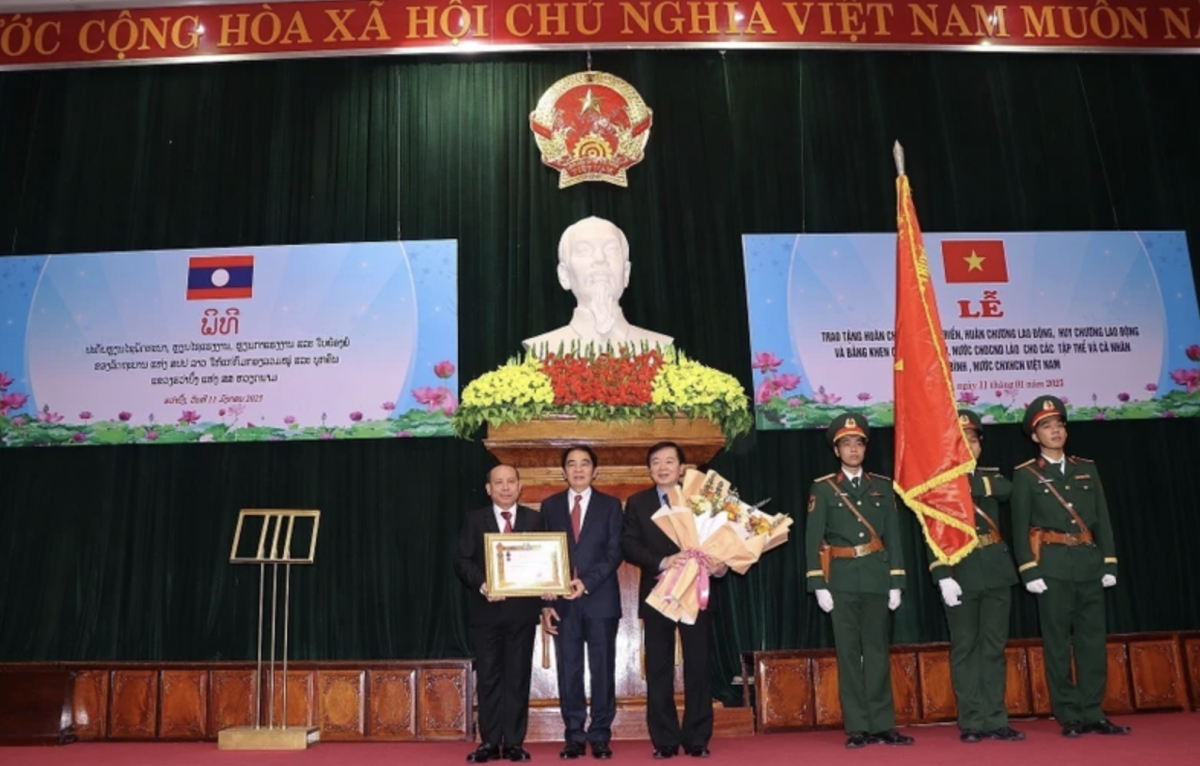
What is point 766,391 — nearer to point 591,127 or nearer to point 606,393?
point 606,393

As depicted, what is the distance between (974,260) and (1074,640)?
2.61 metres

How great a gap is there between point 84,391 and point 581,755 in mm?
Result: 3903

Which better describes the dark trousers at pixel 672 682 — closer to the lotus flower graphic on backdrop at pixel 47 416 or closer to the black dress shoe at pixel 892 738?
the black dress shoe at pixel 892 738

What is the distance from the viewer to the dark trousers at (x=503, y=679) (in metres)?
4.40

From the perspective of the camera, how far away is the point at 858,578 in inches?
184

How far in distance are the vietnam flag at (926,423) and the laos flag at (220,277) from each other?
12.8 ft

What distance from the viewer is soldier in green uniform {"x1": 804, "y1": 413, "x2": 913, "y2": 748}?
4.63 metres

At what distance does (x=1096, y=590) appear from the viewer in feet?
15.8

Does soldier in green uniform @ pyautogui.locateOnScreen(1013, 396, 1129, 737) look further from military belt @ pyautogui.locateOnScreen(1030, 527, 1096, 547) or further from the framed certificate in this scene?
the framed certificate

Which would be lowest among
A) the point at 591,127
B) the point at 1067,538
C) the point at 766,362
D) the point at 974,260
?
the point at 1067,538

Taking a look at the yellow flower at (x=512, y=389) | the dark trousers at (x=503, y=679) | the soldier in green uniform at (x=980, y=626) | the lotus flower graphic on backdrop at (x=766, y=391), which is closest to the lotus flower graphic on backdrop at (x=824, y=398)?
the lotus flower graphic on backdrop at (x=766, y=391)

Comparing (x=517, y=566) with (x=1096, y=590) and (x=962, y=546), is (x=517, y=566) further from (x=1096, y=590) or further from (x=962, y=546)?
(x=1096, y=590)

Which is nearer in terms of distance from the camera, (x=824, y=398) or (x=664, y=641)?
(x=664, y=641)

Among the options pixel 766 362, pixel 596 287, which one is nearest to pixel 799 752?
pixel 766 362
